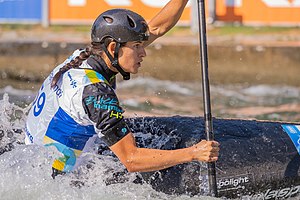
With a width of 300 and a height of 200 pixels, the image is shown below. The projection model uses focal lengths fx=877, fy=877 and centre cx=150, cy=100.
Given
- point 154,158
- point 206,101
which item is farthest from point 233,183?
point 154,158

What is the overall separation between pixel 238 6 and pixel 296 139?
7.94 m

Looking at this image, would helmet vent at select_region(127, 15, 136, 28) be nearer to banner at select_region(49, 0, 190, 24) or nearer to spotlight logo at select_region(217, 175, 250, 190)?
spotlight logo at select_region(217, 175, 250, 190)

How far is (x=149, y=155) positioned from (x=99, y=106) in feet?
1.33

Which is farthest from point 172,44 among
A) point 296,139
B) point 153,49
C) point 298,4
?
point 296,139

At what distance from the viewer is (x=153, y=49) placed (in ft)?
43.4

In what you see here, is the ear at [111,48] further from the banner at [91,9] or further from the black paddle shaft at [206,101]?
the banner at [91,9]

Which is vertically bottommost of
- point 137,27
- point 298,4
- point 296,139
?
point 298,4

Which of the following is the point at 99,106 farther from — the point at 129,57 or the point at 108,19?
the point at 108,19

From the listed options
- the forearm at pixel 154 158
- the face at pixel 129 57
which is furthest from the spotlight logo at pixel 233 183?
the face at pixel 129 57

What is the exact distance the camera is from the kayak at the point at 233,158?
564 centimetres

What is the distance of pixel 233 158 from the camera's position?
5.84 metres

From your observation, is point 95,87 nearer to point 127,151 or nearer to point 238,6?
point 127,151

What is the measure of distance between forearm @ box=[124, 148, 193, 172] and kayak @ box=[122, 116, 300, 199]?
544mm

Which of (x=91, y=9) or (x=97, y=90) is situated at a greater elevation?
(x=97, y=90)
